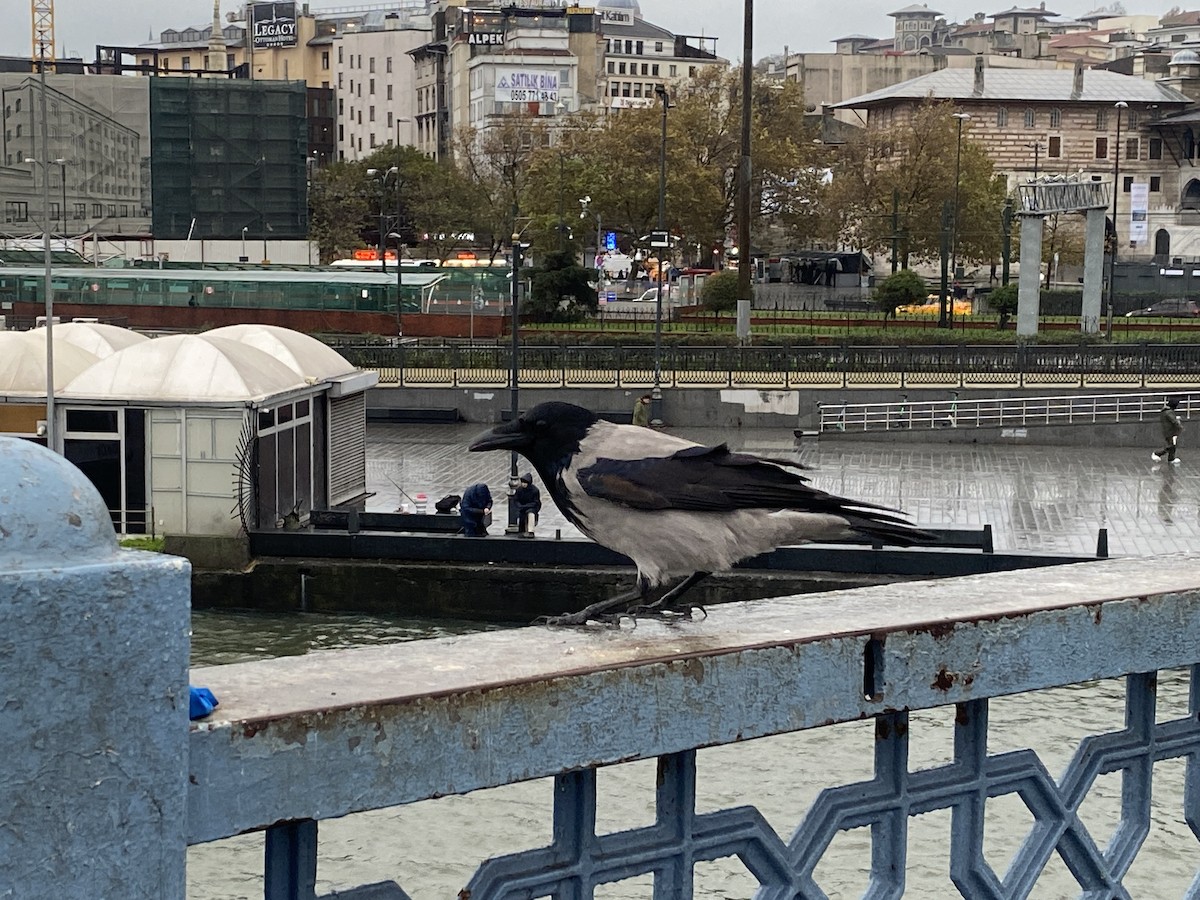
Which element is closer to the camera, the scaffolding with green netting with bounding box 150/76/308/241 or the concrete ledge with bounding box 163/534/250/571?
the concrete ledge with bounding box 163/534/250/571

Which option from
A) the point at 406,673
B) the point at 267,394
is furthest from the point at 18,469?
the point at 267,394

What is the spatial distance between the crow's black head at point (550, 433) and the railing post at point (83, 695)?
6.25 ft

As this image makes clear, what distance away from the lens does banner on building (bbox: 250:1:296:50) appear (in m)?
152

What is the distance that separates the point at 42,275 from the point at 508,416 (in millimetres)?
23591

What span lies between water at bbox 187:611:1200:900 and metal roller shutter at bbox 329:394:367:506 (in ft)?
36.5

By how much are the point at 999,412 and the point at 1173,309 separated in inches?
1143

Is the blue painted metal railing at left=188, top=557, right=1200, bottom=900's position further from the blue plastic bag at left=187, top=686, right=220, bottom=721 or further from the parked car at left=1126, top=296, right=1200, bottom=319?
the parked car at left=1126, top=296, right=1200, bottom=319

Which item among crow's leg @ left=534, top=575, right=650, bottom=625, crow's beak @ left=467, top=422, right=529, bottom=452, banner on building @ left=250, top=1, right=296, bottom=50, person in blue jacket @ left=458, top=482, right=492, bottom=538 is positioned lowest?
person in blue jacket @ left=458, top=482, right=492, bottom=538

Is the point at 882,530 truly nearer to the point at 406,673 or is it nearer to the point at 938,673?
the point at 938,673

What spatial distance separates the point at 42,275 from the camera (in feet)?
165

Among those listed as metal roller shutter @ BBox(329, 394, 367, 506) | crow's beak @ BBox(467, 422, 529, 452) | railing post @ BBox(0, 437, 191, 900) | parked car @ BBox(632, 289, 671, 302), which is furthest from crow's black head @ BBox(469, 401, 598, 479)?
parked car @ BBox(632, 289, 671, 302)

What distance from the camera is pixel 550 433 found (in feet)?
12.8

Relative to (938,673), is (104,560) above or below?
above

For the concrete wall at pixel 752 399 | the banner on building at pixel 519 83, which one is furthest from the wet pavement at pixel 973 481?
the banner on building at pixel 519 83
